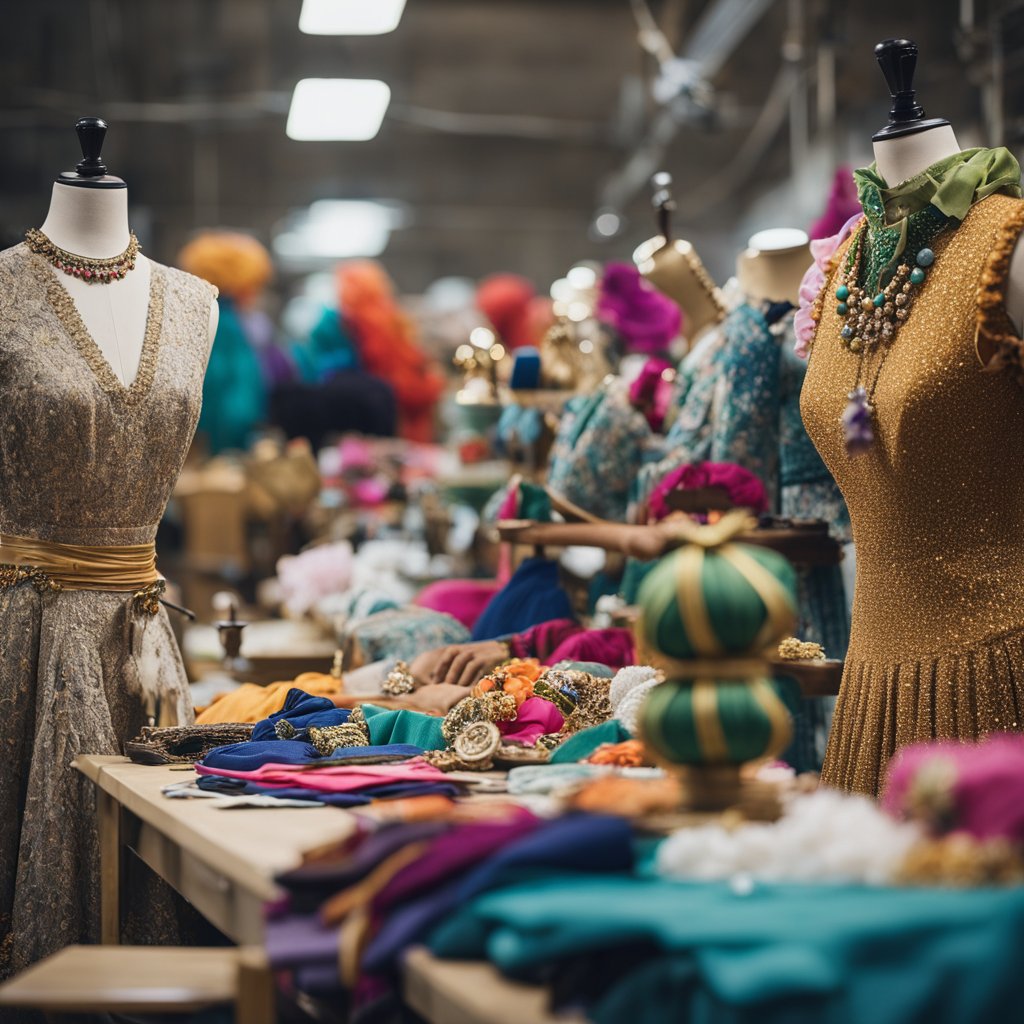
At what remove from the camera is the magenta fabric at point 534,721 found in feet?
7.52

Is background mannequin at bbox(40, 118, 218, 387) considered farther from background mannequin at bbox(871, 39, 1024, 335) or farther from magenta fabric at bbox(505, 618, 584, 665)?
background mannequin at bbox(871, 39, 1024, 335)

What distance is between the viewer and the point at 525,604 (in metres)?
3.27

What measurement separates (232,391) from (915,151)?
234 inches

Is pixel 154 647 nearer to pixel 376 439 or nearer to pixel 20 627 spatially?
pixel 20 627

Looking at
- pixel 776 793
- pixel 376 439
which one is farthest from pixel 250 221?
pixel 776 793

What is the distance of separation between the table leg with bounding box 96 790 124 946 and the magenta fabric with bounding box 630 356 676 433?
190 centimetres

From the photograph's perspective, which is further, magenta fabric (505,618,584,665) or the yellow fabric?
magenta fabric (505,618,584,665)

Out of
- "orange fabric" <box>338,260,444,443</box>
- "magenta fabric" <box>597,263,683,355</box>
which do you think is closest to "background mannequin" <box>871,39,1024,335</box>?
"magenta fabric" <box>597,263,683,355</box>

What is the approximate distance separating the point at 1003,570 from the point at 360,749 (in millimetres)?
983

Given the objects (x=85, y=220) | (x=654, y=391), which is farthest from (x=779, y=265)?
(x=85, y=220)

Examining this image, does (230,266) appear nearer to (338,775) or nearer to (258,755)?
(258,755)

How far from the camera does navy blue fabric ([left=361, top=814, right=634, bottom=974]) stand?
4.43ft

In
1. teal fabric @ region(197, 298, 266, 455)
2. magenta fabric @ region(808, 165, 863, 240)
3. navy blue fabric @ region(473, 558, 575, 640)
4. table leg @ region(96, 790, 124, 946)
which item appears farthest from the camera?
teal fabric @ region(197, 298, 266, 455)

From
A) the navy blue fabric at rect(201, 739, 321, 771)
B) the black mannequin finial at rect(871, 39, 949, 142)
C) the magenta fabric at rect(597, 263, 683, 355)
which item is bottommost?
the navy blue fabric at rect(201, 739, 321, 771)
